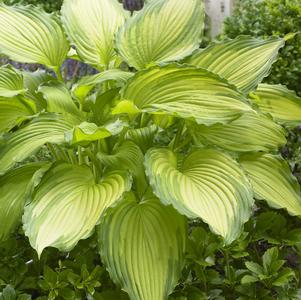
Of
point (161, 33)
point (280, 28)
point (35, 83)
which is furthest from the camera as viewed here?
point (280, 28)

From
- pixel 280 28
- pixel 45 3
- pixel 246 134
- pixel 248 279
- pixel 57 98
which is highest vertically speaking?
pixel 57 98

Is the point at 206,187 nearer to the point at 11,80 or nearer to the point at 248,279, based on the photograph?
the point at 248,279

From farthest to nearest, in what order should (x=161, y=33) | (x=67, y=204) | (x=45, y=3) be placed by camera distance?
(x=45, y=3), (x=161, y=33), (x=67, y=204)

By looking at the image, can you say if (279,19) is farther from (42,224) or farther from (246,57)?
(42,224)

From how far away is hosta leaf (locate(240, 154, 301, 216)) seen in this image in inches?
59.4

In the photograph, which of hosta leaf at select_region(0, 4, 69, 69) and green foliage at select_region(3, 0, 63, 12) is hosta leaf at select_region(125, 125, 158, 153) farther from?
green foliage at select_region(3, 0, 63, 12)

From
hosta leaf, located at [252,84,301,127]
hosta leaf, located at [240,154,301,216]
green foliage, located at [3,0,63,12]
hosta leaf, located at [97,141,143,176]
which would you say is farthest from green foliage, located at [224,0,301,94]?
green foliage, located at [3,0,63,12]

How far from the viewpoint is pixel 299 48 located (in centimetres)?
259

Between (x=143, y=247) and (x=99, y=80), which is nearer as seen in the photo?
(x=143, y=247)

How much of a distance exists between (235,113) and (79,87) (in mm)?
495

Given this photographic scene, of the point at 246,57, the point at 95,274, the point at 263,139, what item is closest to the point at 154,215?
the point at 95,274

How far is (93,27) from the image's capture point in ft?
5.97

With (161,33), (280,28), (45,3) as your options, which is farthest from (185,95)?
(45,3)

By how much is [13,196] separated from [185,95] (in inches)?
21.6
